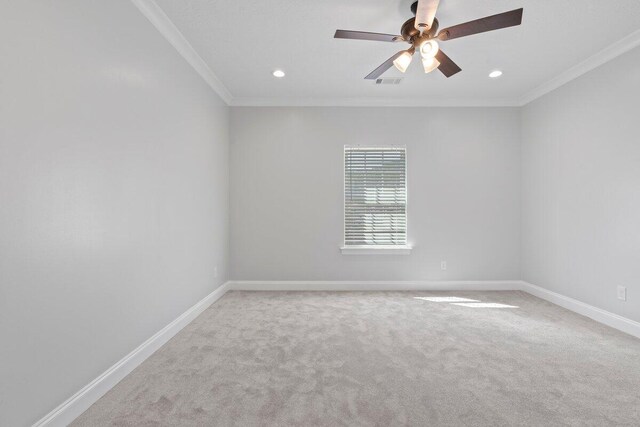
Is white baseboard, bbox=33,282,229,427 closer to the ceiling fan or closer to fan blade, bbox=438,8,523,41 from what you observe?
the ceiling fan

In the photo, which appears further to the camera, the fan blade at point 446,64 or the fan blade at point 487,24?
the fan blade at point 446,64

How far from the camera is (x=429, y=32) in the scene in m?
2.24

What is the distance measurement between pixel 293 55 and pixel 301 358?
9.56ft

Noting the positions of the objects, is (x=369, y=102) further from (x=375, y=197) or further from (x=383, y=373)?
(x=383, y=373)

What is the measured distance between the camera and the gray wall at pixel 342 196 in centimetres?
423

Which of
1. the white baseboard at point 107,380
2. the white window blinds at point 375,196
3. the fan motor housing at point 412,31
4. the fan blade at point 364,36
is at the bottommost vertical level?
the white baseboard at point 107,380

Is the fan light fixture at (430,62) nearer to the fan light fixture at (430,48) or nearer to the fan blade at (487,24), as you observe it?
the fan light fixture at (430,48)

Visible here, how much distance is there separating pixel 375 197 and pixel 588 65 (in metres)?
2.78

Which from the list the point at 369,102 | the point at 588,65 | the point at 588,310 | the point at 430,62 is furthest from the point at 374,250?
the point at 588,65

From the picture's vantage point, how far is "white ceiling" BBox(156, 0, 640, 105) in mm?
2312

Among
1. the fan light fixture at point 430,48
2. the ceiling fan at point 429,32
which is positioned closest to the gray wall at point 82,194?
the ceiling fan at point 429,32

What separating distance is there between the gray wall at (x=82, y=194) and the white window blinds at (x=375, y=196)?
2.36m

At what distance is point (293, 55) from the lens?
302 centimetres

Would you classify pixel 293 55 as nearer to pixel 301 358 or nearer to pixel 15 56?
pixel 15 56
